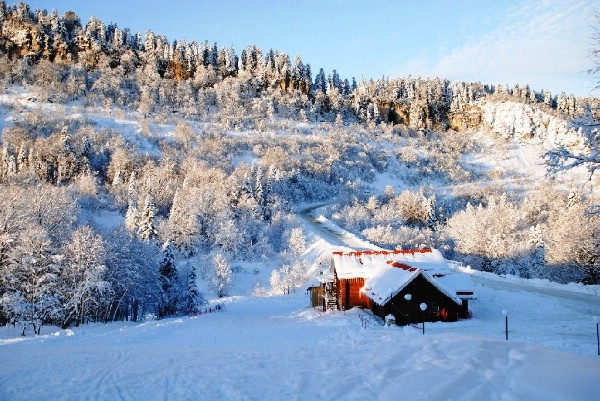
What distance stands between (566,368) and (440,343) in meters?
4.01

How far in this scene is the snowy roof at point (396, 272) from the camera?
23.2 m

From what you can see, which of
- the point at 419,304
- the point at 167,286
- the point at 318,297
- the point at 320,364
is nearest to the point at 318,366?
the point at 320,364

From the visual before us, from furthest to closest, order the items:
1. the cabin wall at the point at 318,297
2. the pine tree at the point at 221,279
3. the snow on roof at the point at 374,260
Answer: the pine tree at the point at 221,279, the cabin wall at the point at 318,297, the snow on roof at the point at 374,260

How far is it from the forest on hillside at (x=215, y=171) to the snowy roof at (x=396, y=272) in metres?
8.64

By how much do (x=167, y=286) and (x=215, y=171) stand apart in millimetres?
45366

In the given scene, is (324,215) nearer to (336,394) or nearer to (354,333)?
(354,333)

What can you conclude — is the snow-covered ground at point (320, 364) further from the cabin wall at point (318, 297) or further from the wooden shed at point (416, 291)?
the cabin wall at point (318, 297)

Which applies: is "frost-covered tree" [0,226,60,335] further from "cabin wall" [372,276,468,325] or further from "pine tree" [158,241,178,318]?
"cabin wall" [372,276,468,325]

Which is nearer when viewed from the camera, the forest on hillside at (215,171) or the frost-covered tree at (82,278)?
the frost-covered tree at (82,278)

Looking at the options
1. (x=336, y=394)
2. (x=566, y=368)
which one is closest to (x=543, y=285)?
(x=566, y=368)

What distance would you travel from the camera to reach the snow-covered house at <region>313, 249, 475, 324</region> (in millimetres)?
23109

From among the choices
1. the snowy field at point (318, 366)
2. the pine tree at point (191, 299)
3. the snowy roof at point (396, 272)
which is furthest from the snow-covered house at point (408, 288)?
the pine tree at point (191, 299)

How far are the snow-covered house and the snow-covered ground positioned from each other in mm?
1643

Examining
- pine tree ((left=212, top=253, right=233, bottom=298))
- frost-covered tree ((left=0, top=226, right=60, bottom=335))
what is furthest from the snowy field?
pine tree ((left=212, top=253, right=233, bottom=298))
